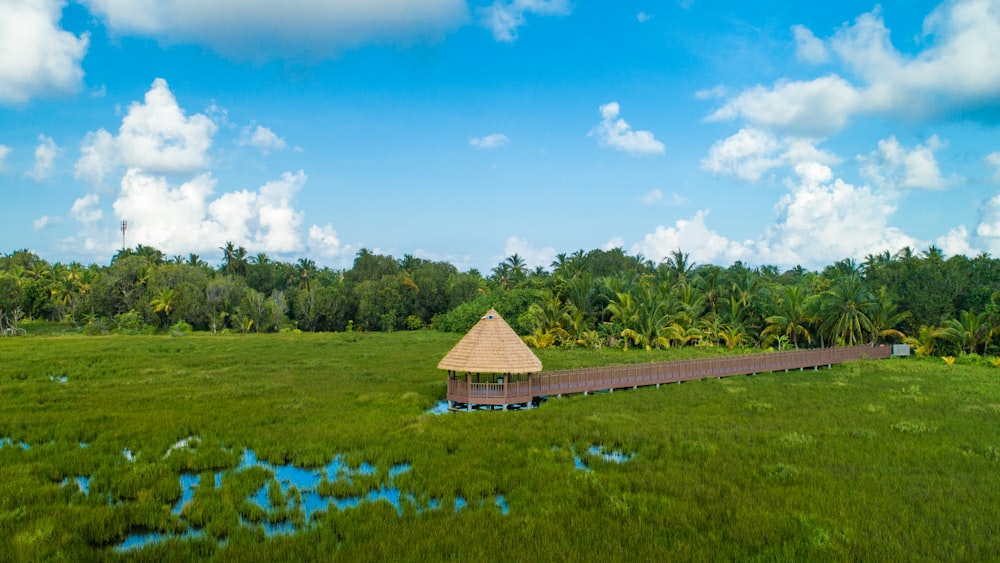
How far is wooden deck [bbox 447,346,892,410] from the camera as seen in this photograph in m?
19.4

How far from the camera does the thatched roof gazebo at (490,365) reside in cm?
1875

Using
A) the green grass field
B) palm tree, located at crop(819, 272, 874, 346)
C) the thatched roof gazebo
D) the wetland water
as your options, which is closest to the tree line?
palm tree, located at crop(819, 272, 874, 346)

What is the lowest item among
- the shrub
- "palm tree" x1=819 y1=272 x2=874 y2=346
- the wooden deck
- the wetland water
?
the wetland water

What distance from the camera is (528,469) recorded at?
12500mm

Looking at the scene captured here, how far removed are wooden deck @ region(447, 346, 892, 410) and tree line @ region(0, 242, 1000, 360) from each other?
4880 millimetres

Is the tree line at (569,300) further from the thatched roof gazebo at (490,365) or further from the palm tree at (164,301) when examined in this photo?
the thatched roof gazebo at (490,365)

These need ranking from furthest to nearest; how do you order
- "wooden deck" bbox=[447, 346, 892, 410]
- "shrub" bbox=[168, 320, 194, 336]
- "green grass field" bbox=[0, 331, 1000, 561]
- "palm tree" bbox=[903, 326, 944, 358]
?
"shrub" bbox=[168, 320, 194, 336] → "palm tree" bbox=[903, 326, 944, 358] → "wooden deck" bbox=[447, 346, 892, 410] → "green grass field" bbox=[0, 331, 1000, 561]

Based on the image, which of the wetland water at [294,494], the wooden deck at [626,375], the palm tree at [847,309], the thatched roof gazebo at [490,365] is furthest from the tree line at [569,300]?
the wetland water at [294,494]

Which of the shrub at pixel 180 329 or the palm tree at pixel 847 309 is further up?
the palm tree at pixel 847 309

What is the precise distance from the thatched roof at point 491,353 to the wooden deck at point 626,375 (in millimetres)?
725

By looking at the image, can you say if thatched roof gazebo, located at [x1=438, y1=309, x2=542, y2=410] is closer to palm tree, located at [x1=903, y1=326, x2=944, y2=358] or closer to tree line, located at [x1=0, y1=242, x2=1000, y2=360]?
tree line, located at [x1=0, y1=242, x2=1000, y2=360]

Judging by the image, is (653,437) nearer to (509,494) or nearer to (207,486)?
(509,494)

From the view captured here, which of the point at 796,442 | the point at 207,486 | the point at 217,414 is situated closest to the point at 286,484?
the point at 207,486

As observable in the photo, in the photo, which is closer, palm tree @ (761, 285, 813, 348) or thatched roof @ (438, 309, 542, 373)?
thatched roof @ (438, 309, 542, 373)
